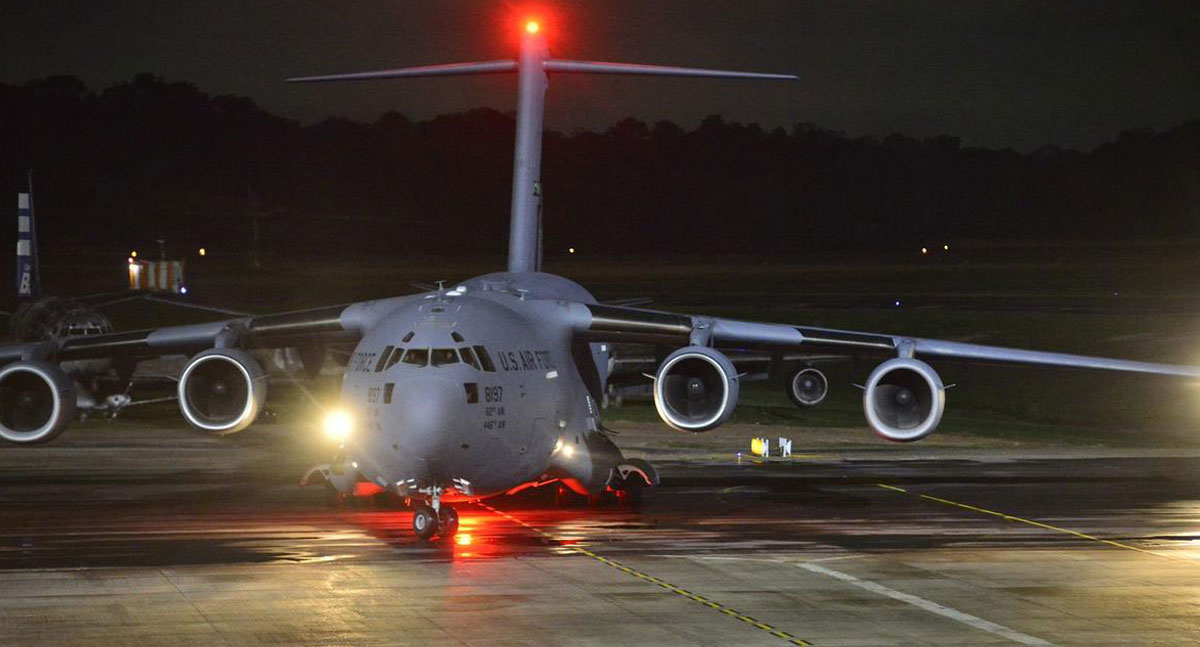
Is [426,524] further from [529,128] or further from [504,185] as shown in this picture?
[504,185]

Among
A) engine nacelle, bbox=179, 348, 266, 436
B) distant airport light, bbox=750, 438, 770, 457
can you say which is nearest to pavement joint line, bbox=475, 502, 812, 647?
engine nacelle, bbox=179, 348, 266, 436

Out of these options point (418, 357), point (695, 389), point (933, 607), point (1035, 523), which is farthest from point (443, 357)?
point (1035, 523)

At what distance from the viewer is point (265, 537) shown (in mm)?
18938

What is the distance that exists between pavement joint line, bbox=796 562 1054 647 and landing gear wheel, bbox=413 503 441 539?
4309 millimetres

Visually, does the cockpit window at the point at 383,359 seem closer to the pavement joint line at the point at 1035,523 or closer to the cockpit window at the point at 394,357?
the cockpit window at the point at 394,357

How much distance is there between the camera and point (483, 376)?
19.0 m

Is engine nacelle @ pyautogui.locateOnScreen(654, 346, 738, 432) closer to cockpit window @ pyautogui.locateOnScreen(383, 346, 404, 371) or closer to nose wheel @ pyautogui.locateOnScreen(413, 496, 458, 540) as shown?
nose wheel @ pyautogui.locateOnScreen(413, 496, 458, 540)

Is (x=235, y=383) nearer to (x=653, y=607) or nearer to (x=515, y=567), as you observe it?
(x=515, y=567)

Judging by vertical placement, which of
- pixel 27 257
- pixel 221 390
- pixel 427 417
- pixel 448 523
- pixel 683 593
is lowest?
pixel 683 593

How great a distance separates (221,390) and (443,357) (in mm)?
4832

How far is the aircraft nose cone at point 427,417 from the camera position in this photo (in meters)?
18.2

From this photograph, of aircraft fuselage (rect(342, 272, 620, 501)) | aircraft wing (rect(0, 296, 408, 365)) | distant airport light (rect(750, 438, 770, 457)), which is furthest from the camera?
distant airport light (rect(750, 438, 770, 457))

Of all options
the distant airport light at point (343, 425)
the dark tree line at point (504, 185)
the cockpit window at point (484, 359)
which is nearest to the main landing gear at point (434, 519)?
the distant airport light at point (343, 425)

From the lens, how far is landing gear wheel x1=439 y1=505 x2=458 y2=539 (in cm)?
1888
